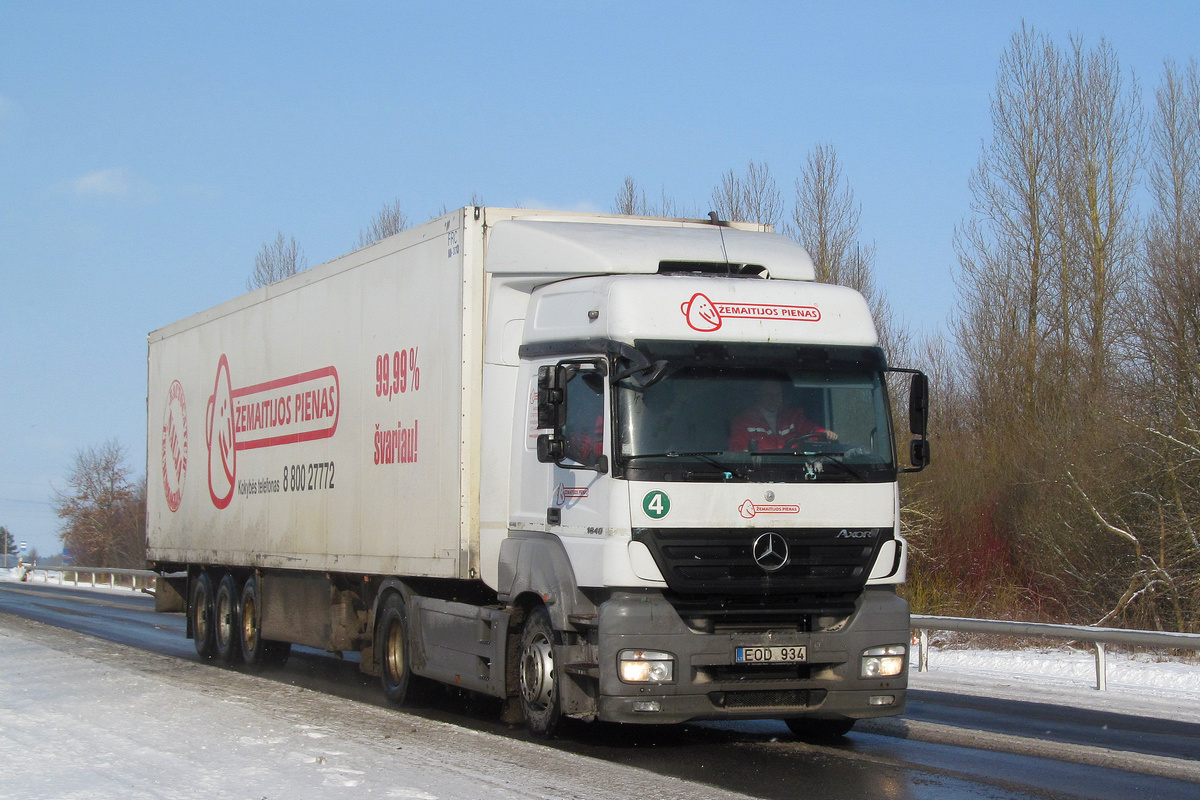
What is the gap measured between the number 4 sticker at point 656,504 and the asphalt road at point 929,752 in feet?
5.29

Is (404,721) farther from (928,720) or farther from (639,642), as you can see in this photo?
(928,720)

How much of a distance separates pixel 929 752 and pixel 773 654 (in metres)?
1.38

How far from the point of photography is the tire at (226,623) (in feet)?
53.2

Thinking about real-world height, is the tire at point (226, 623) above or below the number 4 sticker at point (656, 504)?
below

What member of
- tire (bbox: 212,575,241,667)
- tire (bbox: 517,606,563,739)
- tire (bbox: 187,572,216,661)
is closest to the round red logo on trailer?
tire (bbox: 187,572,216,661)

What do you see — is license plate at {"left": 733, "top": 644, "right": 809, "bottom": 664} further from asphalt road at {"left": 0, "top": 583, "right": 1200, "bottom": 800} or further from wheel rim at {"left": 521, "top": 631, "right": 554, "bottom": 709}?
wheel rim at {"left": 521, "top": 631, "right": 554, "bottom": 709}

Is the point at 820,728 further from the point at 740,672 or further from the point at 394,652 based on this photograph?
the point at 394,652

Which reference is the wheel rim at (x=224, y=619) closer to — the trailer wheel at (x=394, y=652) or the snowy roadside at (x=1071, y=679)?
the trailer wheel at (x=394, y=652)

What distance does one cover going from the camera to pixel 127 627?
78.3ft

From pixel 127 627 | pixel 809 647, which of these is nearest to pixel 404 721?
pixel 809 647

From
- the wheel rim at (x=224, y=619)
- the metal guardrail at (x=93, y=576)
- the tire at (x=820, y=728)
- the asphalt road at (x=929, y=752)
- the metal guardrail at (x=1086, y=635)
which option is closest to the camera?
the asphalt road at (x=929, y=752)

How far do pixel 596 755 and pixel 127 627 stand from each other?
17.4 metres

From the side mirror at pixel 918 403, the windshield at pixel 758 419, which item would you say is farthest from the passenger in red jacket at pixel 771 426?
the side mirror at pixel 918 403

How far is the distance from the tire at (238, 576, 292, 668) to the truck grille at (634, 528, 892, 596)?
8.25 meters
